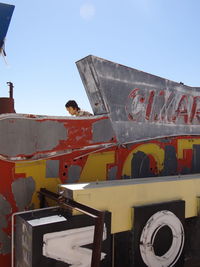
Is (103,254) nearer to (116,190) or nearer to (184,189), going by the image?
(116,190)

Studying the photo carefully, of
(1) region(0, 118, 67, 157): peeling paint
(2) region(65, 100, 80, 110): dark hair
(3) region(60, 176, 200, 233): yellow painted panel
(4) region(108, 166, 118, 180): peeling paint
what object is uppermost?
(2) region(65, 100, 80, 110): dark hair

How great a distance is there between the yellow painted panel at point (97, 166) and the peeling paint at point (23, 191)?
91cm

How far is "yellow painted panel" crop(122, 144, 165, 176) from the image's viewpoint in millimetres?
5117

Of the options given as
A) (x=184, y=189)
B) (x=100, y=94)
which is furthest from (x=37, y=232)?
(x=184, y=189)

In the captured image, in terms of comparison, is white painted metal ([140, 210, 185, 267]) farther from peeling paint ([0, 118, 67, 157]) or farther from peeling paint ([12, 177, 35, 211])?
peeling paint ([0, 118, 67, 157])

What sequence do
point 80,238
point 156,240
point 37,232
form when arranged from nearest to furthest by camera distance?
point 37,232 < point 80,238 < point 156,240

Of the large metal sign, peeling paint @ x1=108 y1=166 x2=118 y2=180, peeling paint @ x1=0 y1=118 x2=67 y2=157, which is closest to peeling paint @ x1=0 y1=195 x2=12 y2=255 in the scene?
peeling paint @ x1=0 y1=118 x2=67 y2=157

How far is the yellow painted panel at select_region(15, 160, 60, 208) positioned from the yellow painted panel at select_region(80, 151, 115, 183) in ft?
1.93

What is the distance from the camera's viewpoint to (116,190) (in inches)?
152

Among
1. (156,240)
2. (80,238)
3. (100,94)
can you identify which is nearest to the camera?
(80,238)

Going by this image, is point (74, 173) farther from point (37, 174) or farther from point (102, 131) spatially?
point (102, 131)

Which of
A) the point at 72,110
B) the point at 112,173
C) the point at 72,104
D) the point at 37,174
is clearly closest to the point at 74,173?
the point at 37,174

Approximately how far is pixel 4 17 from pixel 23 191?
3.09 m

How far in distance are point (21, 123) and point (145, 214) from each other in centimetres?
239
